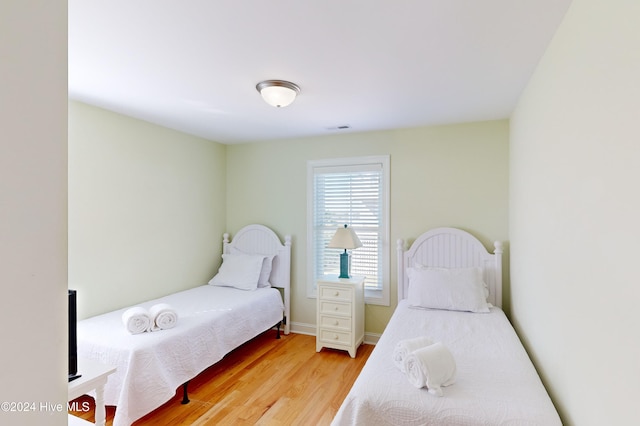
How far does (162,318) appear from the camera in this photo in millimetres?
2586

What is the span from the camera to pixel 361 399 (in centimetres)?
161

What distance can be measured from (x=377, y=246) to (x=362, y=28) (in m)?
2.49

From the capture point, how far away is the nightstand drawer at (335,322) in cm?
344

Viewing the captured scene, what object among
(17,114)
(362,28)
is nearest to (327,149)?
(362,28)

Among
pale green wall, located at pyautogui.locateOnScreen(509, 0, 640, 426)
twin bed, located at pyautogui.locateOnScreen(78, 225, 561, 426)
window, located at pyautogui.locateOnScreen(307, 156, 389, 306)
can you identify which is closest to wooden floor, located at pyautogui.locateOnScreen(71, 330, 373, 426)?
twin bed, located at pyautogui.locateOnScreen(78, 225, 561, 426)

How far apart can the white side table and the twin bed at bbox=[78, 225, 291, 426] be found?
41cm

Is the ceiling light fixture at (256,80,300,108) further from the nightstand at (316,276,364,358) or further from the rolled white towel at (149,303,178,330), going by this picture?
the nightstand at (316,276,364,358)

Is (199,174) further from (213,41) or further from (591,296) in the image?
(591,296)

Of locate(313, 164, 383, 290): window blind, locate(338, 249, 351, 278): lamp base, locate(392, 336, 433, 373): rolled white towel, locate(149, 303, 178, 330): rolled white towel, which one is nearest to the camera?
locate(392, 336, 433, 373): rolled white towel

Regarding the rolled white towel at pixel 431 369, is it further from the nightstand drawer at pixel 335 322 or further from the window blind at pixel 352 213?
the window blind at pixel 352 213

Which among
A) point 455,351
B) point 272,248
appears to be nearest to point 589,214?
point 455,351

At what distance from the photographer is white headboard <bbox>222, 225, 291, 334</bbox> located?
13.3ft

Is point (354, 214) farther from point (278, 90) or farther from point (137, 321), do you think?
point (137, 321)

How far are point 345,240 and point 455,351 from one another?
1.62m
